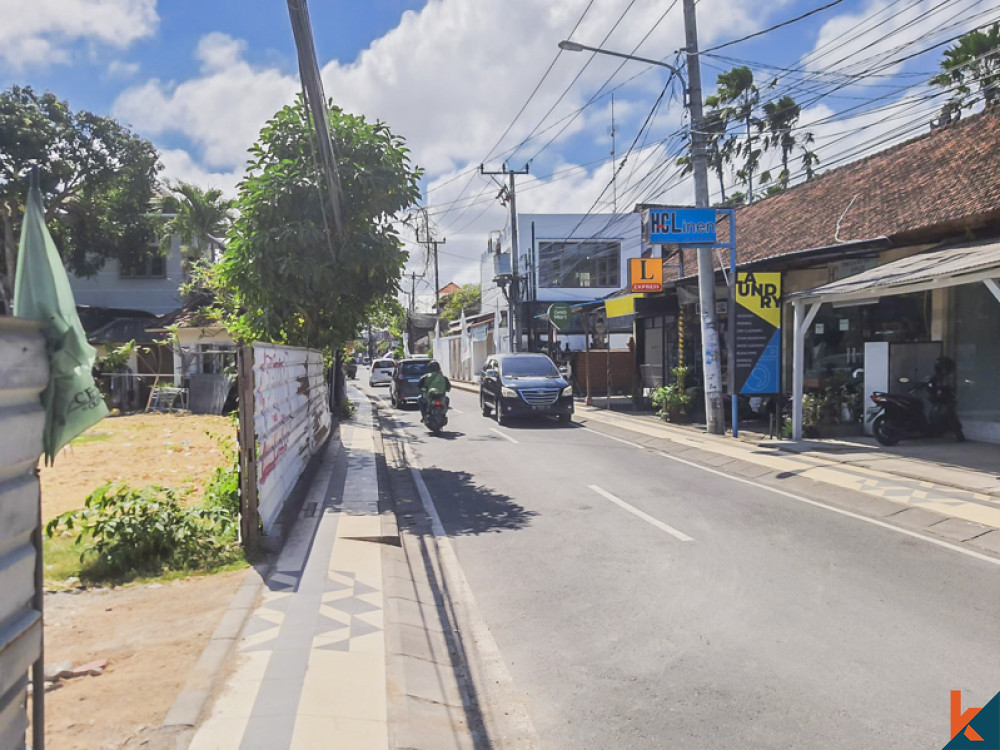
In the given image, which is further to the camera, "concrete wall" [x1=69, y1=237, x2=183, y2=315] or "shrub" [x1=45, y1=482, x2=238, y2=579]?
"concrete wall" [x1=69, y1=237, x2=183, y2=315]

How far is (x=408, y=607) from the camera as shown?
19.1 feet

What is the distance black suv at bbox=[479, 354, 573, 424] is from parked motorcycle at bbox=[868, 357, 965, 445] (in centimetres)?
759

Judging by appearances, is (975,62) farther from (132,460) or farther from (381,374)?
(381,374)

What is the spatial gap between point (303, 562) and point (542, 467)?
250 inches

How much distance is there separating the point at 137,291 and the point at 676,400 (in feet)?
85.1

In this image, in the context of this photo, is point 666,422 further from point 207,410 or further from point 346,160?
point 207,410

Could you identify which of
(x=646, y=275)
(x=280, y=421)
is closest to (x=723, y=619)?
(x=280, y=421)

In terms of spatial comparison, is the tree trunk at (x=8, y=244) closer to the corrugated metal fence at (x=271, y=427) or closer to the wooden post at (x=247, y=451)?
the corrugated metal fence at (x=271, y=427)

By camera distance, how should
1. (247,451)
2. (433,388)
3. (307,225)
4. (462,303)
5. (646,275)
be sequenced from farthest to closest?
(462,303) → (646,275) → (433,388) → (307,225) → (247,451)

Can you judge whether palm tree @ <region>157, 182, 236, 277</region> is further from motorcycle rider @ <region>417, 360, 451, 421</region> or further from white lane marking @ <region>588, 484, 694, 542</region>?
white lane marking @ <region>588, 484, 694, 542</region>

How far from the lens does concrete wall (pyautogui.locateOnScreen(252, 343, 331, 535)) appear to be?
7.34m

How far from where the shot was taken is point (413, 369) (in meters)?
26.4

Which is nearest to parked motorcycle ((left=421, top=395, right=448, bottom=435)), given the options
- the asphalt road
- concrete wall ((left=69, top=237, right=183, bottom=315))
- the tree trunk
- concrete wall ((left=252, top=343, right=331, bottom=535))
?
concrete wall ((left=252, top=343, right=331, bottom=535))
